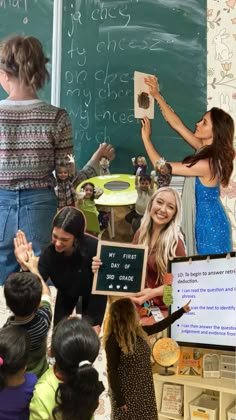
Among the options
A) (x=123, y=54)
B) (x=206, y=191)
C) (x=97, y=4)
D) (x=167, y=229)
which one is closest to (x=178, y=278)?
(x=167, y=229)

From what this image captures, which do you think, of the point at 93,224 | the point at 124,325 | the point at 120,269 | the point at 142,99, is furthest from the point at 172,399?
the point at 142,99

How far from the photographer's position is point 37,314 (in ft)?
6.66

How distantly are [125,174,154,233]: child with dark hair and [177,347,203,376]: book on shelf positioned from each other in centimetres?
56

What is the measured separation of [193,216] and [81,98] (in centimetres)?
72

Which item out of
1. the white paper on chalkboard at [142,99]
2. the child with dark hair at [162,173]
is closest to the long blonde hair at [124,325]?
the child with dark hair at [162,173]

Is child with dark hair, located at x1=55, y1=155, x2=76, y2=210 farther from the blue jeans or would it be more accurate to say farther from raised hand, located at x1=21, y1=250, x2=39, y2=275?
raised hand, located at x1=21, y1=250, x2=39, y2=275

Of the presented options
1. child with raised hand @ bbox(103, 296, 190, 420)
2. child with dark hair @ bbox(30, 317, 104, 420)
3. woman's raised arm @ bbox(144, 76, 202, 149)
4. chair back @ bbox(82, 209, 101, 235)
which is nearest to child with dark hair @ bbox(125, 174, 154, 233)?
chair back @ bbox(82, 209, 101, 235)

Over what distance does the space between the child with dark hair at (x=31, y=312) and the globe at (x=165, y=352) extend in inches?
17.9

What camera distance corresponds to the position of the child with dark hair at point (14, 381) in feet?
5.63

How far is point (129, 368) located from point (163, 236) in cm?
57

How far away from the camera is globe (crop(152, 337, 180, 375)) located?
2162mm

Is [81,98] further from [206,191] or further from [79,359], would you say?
[79,359]

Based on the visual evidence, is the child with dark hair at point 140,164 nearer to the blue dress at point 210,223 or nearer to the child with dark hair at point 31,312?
the blue dress at point 210,223

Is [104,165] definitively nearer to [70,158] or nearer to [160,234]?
[70,158]
